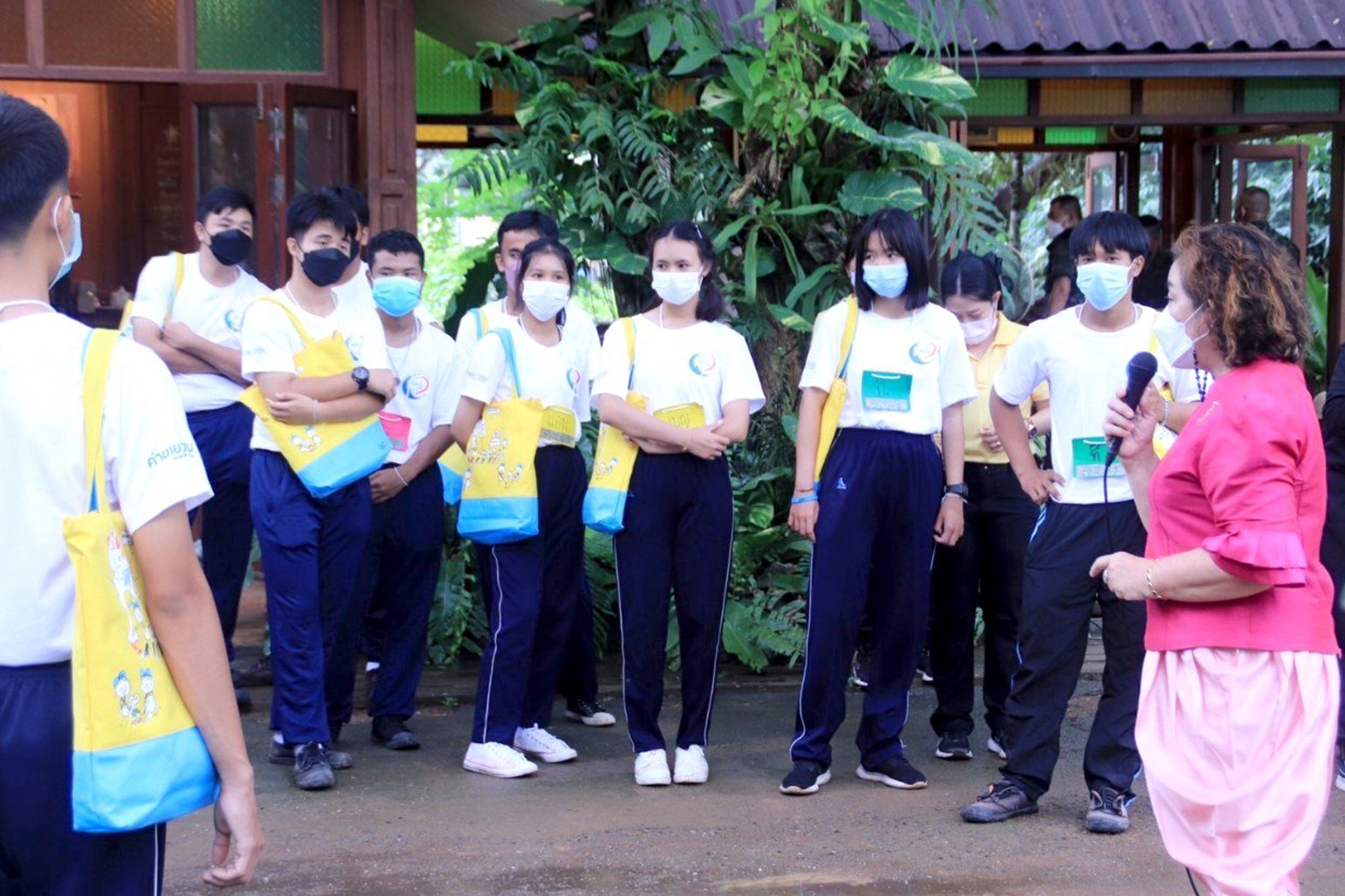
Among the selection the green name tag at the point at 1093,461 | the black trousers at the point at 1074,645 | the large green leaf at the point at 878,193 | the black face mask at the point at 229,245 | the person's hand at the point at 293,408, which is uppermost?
the large green leaf at the point at 878,193

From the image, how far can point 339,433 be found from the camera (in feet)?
17.7

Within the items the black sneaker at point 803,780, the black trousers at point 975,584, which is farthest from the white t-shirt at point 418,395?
the black trousers at point 975,584

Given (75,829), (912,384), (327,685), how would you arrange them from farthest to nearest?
1. (327,685)
2. (912,384)
3. (75,829)

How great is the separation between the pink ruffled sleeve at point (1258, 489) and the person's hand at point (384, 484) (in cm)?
343

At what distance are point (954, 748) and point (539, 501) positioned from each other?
1.90m

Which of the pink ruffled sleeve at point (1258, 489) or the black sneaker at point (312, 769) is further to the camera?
the black sneaker at point (312, 769)

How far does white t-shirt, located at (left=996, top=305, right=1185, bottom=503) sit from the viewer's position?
5113 millimetres

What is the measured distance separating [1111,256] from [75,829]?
3.94m

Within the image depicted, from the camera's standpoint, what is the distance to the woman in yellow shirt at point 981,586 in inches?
234

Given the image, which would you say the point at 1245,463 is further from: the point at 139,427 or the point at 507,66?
the point at 507,66

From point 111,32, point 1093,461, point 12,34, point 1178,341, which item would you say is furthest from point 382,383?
point 12,34

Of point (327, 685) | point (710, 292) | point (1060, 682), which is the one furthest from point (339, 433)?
point (1060, 682)

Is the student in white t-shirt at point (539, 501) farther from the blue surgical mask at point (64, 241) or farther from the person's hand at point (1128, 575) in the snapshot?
the blue surgical mask at point (64, 241)

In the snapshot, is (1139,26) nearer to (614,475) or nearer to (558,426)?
(558,426)
